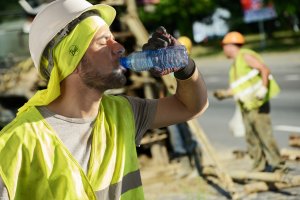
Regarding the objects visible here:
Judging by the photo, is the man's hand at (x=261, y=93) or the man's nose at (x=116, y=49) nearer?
the man's nose at (x=116, y=49)

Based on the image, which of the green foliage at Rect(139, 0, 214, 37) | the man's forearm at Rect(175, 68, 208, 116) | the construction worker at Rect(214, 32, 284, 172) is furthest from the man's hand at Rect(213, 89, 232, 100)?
the green foliage at Rect(139, 0, 214, 37)

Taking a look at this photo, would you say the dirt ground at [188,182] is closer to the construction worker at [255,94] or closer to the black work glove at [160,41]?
the construction worker at [255,94]

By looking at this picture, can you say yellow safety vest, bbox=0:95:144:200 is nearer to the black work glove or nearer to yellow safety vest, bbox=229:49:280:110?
the black work glove

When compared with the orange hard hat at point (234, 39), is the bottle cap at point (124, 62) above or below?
above

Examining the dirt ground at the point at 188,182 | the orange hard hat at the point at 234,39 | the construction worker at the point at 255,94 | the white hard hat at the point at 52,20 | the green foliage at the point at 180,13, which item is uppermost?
the white hard hat at the point at 52,20

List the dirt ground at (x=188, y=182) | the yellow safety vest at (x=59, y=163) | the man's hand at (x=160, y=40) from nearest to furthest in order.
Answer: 1. the yellow safety vest at (x=59, y=163)
2. the man's hand at (x=160, y=40)
3. the dirt ground at (x=188, y=182)

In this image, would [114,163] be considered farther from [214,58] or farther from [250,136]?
[214,58]

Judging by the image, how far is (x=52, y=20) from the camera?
7.86ft

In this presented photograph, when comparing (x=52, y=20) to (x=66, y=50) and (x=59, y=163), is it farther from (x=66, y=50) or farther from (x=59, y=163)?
(x=59, y=163)

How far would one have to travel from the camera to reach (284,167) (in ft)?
23.7

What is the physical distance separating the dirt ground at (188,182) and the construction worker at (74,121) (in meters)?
4.31

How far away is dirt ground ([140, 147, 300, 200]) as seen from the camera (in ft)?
21.8

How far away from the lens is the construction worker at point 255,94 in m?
7.23

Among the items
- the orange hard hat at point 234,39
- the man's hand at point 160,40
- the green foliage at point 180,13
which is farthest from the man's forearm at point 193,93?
the green foliage at point 180,13
